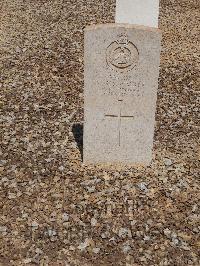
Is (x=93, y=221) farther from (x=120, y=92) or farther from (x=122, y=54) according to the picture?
(x=122, y=54)

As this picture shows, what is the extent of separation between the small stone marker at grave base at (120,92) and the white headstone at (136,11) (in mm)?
1233

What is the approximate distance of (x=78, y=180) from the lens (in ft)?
25.5

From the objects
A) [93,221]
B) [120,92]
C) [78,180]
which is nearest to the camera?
[93,221]

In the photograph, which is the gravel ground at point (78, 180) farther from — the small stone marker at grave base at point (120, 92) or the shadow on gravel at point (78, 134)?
the small stone marker at grave base at point (120, 92)

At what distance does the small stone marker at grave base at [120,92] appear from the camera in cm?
699

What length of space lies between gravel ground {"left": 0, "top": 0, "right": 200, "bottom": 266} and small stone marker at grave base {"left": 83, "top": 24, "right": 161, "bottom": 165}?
401 mm

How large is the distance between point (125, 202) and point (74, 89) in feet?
→ 13.9

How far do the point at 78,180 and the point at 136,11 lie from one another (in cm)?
312

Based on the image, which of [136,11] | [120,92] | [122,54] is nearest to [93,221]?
[120,92]

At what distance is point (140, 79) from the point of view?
7.34 metres

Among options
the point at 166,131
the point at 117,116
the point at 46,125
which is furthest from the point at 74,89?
the point at 117,116

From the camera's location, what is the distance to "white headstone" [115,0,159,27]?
8.02 metres

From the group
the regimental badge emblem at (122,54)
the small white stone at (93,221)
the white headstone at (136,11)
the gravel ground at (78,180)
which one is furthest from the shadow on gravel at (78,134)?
the white headstone at (136,11)

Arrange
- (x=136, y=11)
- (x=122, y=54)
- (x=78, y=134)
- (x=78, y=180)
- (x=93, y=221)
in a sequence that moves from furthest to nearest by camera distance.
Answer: (x=78, y=134) → (x=136, y=11) → (x=78, y=180) → (x=122, y=54) → (x=93, y=221)
